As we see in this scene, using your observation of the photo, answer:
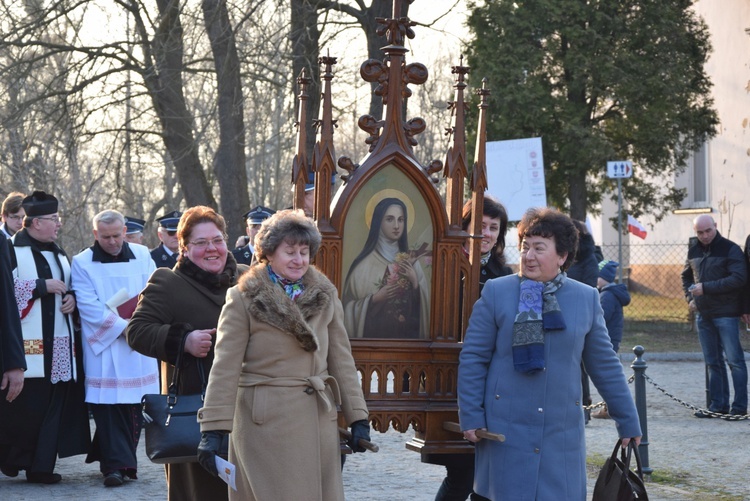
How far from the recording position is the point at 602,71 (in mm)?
23062

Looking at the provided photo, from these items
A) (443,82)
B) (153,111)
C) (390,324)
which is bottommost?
(390,324)

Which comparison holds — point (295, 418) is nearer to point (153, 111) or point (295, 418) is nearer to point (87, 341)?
point (87, 341)

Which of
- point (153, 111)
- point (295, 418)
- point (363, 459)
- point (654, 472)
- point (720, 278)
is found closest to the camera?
point (295, 418)

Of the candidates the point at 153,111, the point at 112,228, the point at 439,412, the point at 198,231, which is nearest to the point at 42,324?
the point at 112,228

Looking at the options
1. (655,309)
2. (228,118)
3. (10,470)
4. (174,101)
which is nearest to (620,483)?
(10,470)

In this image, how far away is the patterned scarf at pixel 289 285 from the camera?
16.9 ft

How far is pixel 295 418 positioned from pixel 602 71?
62.5ft

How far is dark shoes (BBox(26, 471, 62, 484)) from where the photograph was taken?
907 centimetres

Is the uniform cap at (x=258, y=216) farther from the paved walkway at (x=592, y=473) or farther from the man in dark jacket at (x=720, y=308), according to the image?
the man in dark jacket at (x=720, y=308)

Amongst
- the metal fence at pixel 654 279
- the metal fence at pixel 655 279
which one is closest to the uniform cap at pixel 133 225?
the metal fence at pixel 654 279

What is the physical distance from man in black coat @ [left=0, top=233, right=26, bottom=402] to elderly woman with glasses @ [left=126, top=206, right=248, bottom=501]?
111cm

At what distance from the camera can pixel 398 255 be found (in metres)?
5.80

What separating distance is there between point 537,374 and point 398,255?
3.20ft

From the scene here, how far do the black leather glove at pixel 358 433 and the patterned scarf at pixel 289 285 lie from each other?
0.61 m
